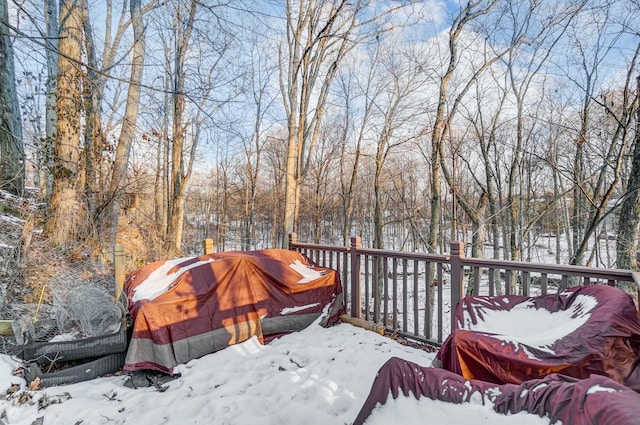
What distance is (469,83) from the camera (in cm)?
838

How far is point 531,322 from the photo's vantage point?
2.15 m

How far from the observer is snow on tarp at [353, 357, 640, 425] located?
0.96 metres

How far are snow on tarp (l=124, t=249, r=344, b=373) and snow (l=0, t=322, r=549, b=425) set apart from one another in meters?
0.20

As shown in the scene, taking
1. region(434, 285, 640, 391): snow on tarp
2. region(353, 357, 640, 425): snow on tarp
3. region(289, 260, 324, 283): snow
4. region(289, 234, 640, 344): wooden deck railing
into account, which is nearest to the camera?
region(353, 357, 640, 425): snow on tarp

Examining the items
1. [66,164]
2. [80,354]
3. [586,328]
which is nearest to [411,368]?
[586,328]

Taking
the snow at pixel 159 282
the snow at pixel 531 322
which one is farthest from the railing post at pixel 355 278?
the snow at pixel 531 322

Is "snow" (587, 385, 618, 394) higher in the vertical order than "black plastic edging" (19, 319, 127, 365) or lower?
higher

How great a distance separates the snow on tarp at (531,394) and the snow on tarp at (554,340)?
0.54 m

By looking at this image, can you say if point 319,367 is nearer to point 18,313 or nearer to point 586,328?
point 586,328

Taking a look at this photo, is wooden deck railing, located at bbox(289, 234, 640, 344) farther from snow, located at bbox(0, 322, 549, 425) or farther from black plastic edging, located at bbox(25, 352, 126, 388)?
black plastic edging, located at bbox(25, 352, 126, 388)

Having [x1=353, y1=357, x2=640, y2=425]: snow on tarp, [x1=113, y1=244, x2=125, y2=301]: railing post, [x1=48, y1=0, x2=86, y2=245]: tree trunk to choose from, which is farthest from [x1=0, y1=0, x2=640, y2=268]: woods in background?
[x1=353, y1=357, x2=640, y2=425]: snow on tarp

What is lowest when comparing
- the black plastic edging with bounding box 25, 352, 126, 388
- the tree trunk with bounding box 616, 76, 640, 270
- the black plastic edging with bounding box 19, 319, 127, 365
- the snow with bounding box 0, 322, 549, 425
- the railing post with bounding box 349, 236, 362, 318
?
the snow with bounding box 0, 322, 549, 425

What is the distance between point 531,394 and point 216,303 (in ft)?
9.15

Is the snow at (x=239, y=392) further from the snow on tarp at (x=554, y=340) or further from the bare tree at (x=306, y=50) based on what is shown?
the bare tree at (x=306, y=50)
